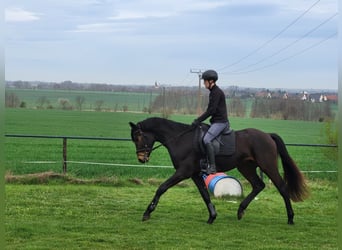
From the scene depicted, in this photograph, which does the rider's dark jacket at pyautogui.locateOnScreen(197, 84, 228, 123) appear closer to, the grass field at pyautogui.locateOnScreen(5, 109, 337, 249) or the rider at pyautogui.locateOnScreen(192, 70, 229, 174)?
the rider at pyautogui.locateOnScreen(192, 70, 229, 174)

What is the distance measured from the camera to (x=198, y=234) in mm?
6910

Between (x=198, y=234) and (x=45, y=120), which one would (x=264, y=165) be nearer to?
(x=198, y=234)

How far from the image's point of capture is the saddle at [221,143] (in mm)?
7812

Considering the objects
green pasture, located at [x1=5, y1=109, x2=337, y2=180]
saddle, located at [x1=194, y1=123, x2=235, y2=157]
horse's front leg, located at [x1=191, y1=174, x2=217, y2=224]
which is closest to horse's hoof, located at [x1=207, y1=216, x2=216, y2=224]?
horse's front leg, located at [x1=191, y1=174, x2=217, y2=224]

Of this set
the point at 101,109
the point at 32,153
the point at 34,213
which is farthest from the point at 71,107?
the point at 34,213

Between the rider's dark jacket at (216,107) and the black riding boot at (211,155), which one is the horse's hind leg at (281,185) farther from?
the rider's dark jacket at (216,107)

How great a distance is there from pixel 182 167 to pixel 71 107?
43267mm

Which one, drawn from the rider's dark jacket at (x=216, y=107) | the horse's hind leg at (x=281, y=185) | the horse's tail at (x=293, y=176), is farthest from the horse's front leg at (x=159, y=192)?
the horse's tail at (x=293, y=176)

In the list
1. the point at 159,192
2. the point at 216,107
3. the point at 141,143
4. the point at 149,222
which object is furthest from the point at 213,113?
the point at 149,222

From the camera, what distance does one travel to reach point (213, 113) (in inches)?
304

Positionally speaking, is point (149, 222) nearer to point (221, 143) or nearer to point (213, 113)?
point (221, 143)

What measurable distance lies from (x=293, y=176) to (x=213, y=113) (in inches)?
69.4

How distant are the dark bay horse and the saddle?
80 mm

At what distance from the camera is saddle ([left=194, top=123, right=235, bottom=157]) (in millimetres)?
7812
